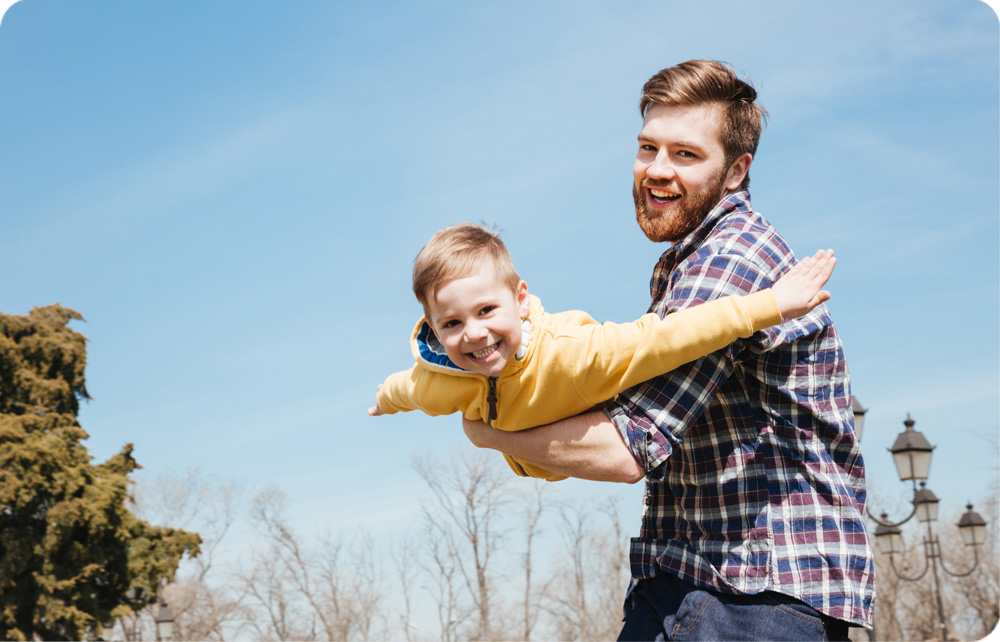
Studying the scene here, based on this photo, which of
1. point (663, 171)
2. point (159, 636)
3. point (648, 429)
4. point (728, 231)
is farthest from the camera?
point (159, 636)

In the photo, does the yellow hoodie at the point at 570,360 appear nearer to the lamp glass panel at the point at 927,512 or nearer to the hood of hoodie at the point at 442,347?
the hood of hoodie at the point at 442,347

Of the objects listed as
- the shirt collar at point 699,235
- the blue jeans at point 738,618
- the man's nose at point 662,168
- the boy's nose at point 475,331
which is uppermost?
the man's nose at point 662,168

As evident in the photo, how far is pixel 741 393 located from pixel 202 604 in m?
34.9

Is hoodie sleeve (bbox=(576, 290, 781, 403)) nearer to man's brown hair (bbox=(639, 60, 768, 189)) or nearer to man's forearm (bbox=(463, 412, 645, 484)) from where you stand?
man's forearm (bbox=(463, 412, 645, 484))

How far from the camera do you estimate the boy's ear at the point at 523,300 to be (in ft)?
9.15

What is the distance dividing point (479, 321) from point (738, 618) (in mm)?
1060

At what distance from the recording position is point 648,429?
234 centimetres

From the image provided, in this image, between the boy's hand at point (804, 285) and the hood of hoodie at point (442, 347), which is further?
the hood of hoodie at point (442, 347)

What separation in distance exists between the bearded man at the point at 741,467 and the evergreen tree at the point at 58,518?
24.5 meters

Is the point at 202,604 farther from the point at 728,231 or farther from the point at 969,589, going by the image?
the point at 728,231

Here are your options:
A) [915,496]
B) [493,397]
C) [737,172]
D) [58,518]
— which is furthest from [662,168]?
[58,518]

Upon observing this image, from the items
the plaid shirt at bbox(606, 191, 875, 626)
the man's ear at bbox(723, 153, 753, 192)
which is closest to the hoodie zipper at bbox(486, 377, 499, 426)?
the plaid shirt at bbox(606, 191, 875, 626)

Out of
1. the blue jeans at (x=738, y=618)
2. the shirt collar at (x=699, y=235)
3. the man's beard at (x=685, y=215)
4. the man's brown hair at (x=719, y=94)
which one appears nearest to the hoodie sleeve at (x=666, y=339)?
the shirt collar at (x=699, y=235)

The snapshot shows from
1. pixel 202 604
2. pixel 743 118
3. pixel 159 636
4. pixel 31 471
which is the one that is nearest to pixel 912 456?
pixel 743 118
